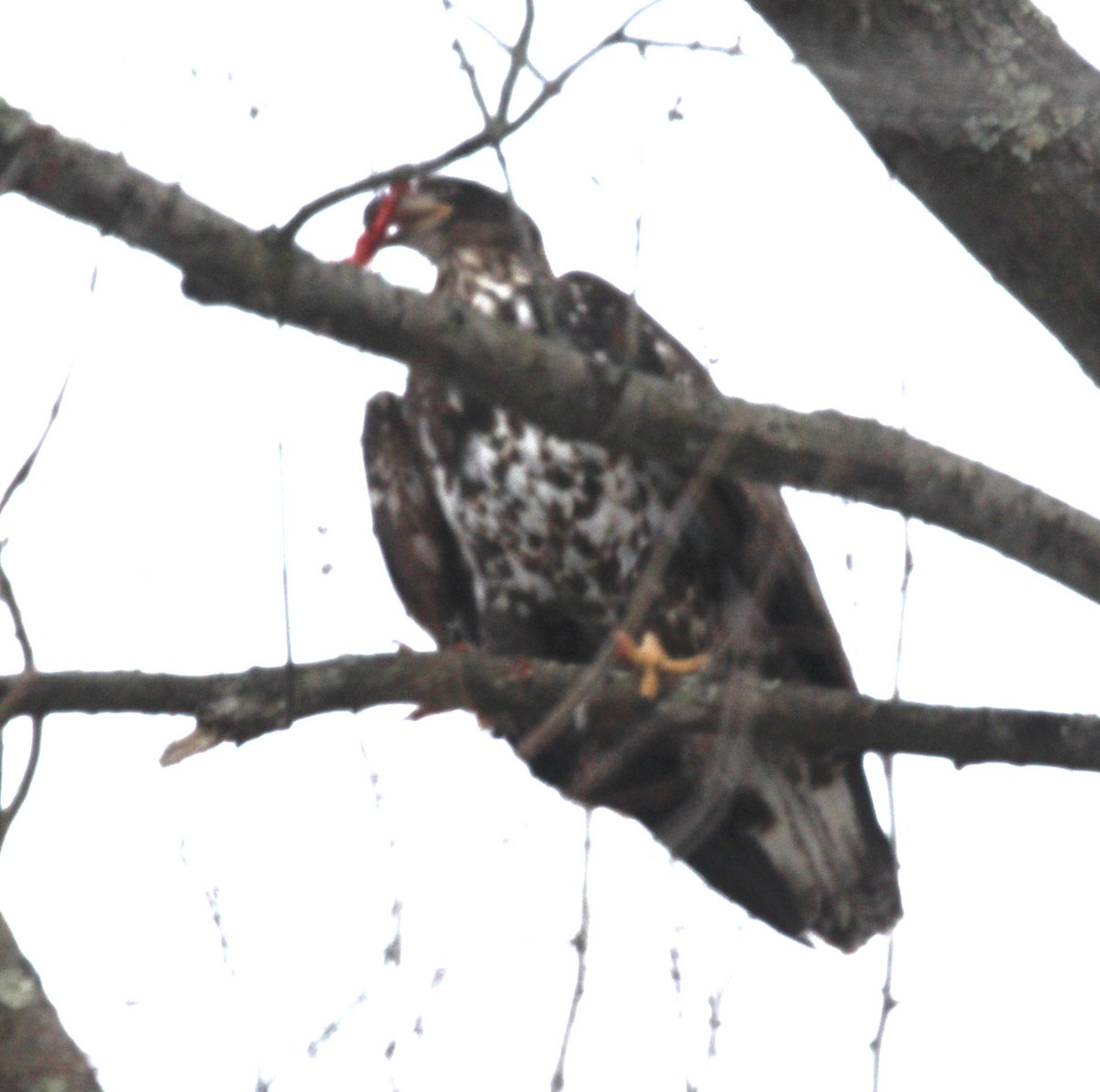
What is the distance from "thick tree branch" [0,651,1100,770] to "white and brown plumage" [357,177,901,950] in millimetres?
822

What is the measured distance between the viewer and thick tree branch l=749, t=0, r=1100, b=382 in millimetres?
2492

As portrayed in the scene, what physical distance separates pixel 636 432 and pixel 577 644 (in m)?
2.22

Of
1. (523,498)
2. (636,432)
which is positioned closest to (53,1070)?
(636,432)

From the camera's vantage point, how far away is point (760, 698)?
314 centimetres

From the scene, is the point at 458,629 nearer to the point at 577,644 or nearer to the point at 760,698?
the point at 577,644

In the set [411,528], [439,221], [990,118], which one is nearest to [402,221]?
[439,221]

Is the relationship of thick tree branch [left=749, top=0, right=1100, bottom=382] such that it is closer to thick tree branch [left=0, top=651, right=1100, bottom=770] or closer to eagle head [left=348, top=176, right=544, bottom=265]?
thick tree branch [left=0, top=651, right=1100, bottom=770]

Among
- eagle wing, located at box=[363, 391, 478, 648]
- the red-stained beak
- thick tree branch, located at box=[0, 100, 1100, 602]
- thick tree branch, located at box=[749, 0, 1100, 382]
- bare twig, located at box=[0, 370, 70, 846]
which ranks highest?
the red-stained beak

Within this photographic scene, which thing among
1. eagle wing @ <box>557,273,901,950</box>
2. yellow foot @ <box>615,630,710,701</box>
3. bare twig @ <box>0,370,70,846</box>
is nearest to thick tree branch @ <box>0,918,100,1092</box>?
bare twig @ <box>0,370,70,846</box>

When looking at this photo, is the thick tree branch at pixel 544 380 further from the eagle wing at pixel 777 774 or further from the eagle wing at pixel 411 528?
the eagle wing at pixel 411 528

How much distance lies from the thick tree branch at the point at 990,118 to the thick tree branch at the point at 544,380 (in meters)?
0.34

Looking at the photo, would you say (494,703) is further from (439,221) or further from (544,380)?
(439,221)

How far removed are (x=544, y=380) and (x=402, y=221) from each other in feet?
9.49

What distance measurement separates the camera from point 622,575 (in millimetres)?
Result: 4234
